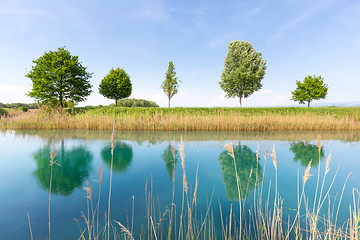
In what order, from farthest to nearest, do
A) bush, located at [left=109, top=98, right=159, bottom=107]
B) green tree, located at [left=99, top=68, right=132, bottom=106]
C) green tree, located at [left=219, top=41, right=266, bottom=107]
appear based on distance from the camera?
green tree, located at [left=99, top=68, right=132, bottom=106], bush, located at [left=109, top=98, right=159, bottom=107], green tree, located at [left=219, top=41, right=266, bottom=107]

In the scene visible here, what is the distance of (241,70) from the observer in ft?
94.6

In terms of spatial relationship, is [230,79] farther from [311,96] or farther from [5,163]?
[5,163]

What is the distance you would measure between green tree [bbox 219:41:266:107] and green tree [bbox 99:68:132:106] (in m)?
17.9

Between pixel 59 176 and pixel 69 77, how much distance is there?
70.3 ft

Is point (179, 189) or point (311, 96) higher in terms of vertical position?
point (311, 96)

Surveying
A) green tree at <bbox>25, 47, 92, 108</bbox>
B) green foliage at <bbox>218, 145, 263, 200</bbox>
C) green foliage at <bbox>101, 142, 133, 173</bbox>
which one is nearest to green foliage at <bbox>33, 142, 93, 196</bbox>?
green foliage at <bbox>101, 142, 133, 173</bbox>

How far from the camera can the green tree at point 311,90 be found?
33.1m

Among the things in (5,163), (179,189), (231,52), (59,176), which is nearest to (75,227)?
(179,189)

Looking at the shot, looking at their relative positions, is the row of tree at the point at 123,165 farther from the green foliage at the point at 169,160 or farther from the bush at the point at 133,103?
the bush at the point at 133,103

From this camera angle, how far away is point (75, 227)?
2355 millimetres

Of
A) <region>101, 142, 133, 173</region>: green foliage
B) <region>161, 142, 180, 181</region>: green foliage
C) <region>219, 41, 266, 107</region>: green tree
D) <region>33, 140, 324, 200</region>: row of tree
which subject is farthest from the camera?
<region>219, 41, 266, 107</region>: green tree

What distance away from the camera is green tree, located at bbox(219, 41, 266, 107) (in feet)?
95.0

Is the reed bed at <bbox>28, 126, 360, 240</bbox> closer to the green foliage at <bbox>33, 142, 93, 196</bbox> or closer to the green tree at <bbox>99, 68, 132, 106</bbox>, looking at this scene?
the green foliage at <bbox>33, 142, 93, 196</bbox>

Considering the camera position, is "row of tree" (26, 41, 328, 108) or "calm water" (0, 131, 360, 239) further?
"row of tree" (26, 41, 328, 108)
